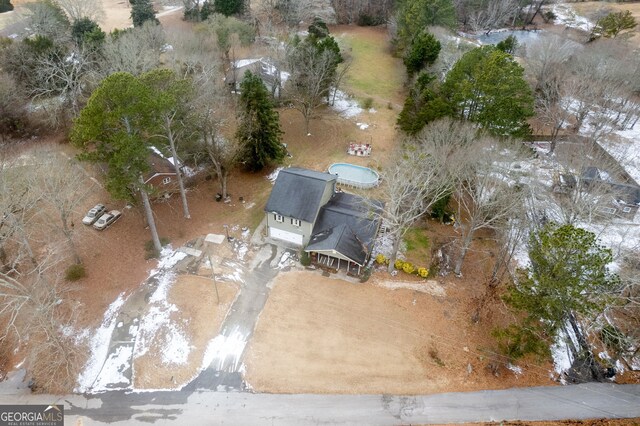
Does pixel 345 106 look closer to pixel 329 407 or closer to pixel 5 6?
pixel 329 407

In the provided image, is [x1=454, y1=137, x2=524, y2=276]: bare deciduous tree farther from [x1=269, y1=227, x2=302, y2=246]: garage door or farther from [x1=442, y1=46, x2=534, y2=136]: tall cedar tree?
[x1=269, y1=227, x2=302, y2=246]: garage door

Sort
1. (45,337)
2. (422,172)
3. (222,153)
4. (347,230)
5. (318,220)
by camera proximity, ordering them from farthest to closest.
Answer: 1. (222,153)
2. (318,220)
3. (347,230)
4. (422,172)
5. (45,337)

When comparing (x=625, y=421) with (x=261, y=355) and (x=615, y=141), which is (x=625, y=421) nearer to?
(x=261, y=355)

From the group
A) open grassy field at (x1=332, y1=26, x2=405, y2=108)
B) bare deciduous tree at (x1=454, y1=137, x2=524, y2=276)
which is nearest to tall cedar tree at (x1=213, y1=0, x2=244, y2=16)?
open grassy field at (x1=332, y1=26, x2=405, y2=108)

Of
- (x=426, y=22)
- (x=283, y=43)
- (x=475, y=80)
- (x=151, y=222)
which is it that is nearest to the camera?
(x=151, y=222)

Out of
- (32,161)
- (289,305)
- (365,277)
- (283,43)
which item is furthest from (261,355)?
(283,43)

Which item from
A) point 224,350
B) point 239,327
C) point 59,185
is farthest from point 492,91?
point 59,185

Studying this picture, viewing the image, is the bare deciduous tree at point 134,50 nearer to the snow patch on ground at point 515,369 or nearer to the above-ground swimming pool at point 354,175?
the above-ground swimming pool at point 354,175
